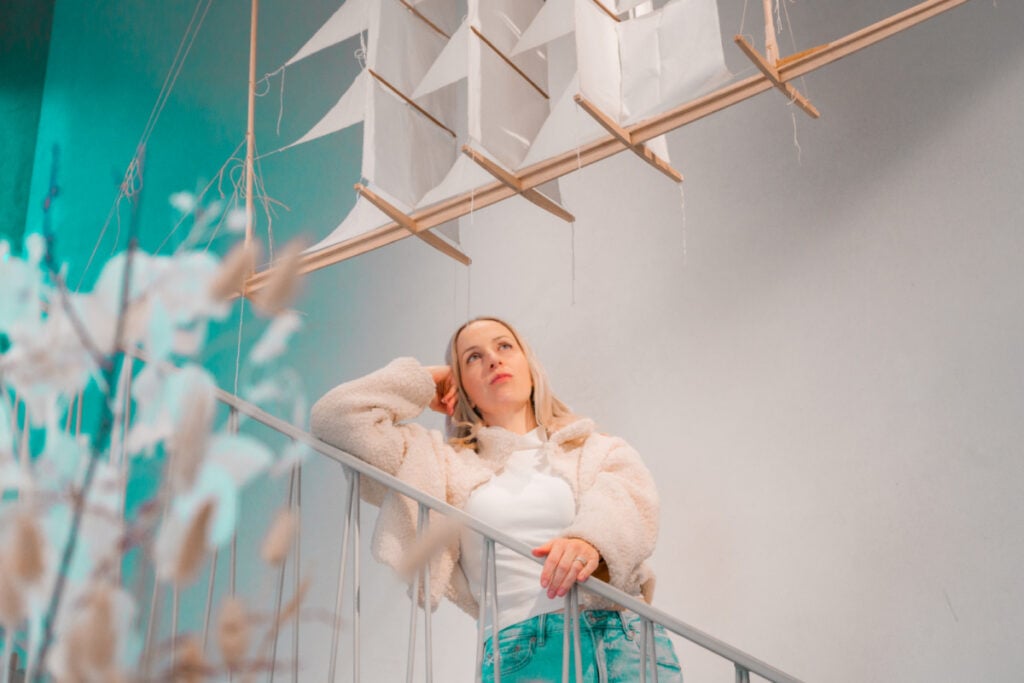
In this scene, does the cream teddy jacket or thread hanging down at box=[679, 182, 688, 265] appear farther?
thread hanging down at box=[679, 182, 688, 265]

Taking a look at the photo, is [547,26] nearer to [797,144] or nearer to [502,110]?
[502,110]

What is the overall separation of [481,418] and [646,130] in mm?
570

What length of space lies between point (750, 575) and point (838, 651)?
0.67 ft

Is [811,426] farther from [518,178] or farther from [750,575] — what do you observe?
[518,178]

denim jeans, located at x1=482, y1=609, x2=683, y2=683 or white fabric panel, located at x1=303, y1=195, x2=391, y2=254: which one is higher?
white fabric panel, located at x1=303, y1=195, x2=391, y2=254

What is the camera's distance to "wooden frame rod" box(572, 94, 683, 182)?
5.84 feet

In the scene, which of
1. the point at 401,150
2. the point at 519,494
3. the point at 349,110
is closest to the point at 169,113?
the point at 349,110

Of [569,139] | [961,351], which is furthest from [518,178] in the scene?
[961,351]

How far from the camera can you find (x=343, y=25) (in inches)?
98.3

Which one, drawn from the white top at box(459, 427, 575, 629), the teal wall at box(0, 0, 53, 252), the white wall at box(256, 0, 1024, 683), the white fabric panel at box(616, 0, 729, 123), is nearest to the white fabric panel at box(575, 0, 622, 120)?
the white fabric panel at box(616, 0, 729, 123)

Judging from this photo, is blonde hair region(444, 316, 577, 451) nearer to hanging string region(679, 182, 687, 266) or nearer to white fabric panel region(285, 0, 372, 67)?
hanging string region(679, 182, 687, 266)

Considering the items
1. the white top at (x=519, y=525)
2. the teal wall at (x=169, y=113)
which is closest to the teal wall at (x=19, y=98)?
the teal wall at (x=169, y=113)

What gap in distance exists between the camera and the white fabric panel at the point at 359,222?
219 centimetres

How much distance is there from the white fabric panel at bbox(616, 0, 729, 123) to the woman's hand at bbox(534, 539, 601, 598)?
0.83 metres
